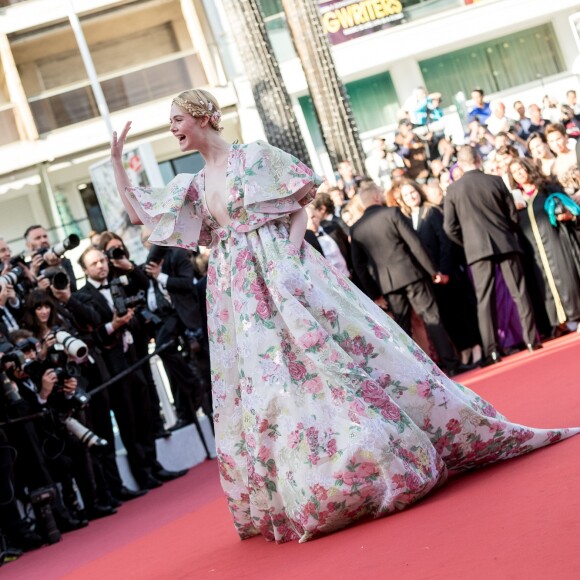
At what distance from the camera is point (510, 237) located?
9828 mm

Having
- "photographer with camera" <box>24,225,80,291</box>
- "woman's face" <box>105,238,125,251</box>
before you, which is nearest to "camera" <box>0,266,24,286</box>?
"photographer with camera" <box>24,225,80,291</box>

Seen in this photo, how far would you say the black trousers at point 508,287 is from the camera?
9.89 metres

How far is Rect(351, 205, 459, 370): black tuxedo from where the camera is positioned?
401 inches

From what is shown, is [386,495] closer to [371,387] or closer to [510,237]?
[371,387]

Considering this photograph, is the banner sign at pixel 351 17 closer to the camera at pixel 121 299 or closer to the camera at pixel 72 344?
the camera at pixel 121 299

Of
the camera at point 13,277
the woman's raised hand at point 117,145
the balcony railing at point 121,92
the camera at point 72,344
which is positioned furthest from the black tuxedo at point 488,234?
the balcony railing at point 121,92

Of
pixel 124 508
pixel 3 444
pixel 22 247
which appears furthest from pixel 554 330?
pixel 22 247

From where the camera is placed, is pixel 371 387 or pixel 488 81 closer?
pixel 371 387

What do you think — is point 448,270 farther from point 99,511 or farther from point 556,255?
point 99,511

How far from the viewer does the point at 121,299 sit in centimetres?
884

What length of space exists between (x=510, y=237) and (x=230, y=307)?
5.08 meters

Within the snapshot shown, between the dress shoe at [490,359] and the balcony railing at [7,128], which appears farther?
the balcony railing at [7,128]

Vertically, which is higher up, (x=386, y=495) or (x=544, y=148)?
(x=544, y=148)

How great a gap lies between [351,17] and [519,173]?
16.7 m
